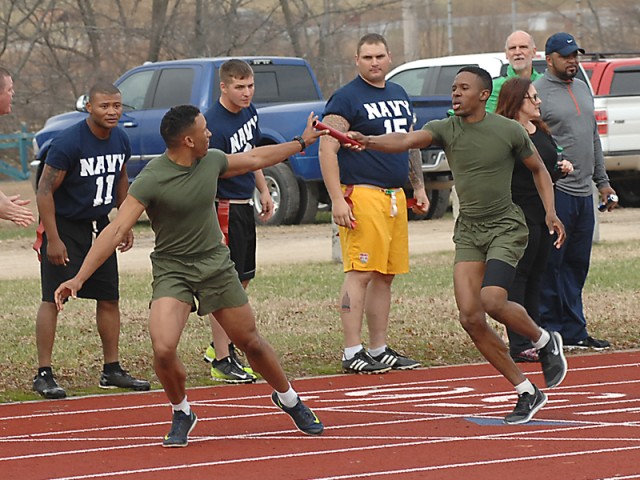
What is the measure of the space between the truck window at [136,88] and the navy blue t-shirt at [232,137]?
11370 mm

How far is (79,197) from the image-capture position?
9594mm

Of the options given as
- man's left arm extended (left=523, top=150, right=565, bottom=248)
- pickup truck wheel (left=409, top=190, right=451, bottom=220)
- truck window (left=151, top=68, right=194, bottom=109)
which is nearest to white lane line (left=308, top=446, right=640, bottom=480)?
man's left arm extended (left=523, top=150, right=565, bottom=248)

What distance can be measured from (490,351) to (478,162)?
1086 mm

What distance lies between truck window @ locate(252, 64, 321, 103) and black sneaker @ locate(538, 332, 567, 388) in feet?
41.1

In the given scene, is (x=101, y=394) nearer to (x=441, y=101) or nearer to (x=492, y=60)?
(x=441, y=101)

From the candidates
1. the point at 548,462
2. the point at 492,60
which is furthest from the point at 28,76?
the point at 548,462

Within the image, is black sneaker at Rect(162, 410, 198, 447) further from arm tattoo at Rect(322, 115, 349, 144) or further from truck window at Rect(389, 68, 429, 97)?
truck window at Rect(389, 68, 429, 97)

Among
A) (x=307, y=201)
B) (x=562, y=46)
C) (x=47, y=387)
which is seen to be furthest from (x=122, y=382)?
(x=307, y=201)

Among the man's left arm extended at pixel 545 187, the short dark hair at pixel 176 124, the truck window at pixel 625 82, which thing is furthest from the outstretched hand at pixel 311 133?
the truck window at pixel 625 82

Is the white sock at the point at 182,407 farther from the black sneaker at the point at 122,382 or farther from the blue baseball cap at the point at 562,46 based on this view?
the blue baseball cap at the point at 562,46

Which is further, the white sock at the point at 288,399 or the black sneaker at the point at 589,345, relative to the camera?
the black sneaker at the point at 589,345

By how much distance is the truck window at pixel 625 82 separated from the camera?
73.7 ft

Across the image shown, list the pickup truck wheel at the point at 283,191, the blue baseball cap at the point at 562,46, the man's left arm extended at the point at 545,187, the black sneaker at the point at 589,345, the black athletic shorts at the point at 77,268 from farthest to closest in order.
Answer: the pickup truck wheel at the point at 283,191, the black sneaker at the point at 589,345, the blue baseball cap at the point at 562,46, the black athletic shorts at the point at 77,268, the man's left arm extended at the point at 545,187

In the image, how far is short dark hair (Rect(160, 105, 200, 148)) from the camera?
7.82 m
